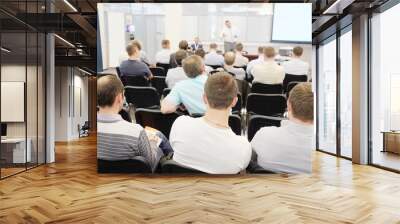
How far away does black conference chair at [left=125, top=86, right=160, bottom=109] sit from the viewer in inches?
251

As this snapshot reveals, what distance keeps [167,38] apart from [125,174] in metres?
2.38

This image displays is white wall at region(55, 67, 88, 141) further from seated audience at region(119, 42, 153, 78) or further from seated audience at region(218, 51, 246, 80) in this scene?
seated audience at region(218, 51, 246, 80)

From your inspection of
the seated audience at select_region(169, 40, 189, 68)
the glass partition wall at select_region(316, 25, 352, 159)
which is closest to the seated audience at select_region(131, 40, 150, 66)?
the seated audience at select_region(169, 40, 189, 68)

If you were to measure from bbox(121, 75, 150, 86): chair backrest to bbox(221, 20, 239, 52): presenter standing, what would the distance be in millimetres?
1413

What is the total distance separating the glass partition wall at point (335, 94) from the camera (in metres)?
8.75

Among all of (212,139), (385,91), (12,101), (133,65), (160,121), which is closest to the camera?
(212,139)

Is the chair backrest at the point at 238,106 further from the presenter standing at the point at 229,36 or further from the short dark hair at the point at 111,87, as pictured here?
the short dark hair at the point at 111,87

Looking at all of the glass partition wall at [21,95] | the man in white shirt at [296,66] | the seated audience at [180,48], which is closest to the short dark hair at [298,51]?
the man in white shirt at [296,66]

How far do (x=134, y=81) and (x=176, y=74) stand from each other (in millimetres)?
690

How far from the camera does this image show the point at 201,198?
488cm

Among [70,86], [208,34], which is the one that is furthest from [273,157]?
[70,86]

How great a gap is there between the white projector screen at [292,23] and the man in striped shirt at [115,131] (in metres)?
2.65

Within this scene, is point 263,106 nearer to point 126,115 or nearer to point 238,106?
point 238,106

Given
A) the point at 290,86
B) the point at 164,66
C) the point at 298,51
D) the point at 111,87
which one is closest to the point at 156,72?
the point at 164,66
